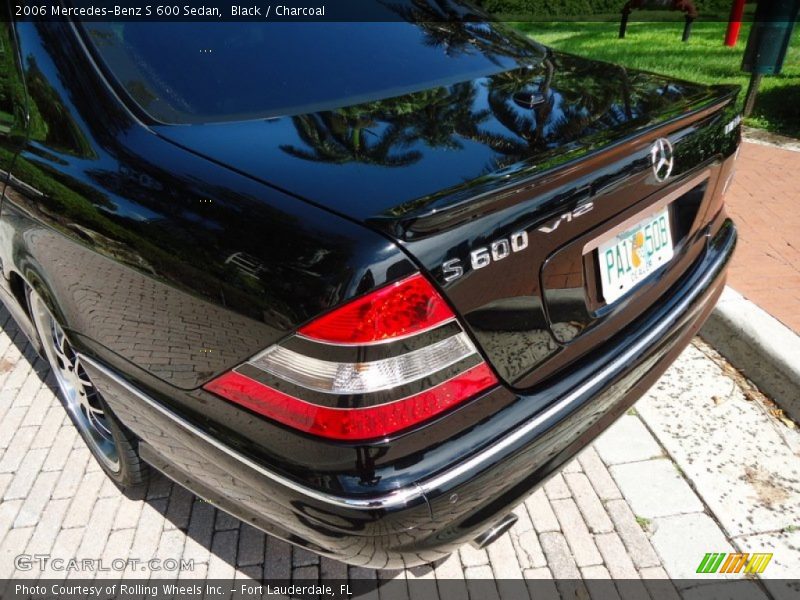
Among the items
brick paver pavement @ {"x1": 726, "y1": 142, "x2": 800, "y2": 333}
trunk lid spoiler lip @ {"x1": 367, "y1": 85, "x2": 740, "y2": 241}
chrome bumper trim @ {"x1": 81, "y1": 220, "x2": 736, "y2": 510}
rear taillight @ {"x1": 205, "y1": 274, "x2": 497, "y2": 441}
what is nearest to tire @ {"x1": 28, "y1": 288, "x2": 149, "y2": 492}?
chrome bumper trim @ {"x1": 81, "y1": 220, "x2": 736, "y2": 510}

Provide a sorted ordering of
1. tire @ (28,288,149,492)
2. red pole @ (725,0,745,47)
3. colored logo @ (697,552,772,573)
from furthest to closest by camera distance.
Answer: red pole @ (725,0,745,47) < tire @ (28,288,149,492) < colored logo @ (697,552,772,573)

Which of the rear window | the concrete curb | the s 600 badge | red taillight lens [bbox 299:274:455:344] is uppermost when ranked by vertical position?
the rear window

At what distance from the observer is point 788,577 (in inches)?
78.7

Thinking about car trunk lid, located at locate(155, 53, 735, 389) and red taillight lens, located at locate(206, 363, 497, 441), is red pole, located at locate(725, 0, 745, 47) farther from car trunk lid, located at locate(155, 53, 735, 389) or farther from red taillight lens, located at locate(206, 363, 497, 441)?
red taillight lens, located at locate(206, 363, 497, 441)

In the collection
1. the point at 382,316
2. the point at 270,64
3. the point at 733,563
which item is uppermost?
the point at 270,64

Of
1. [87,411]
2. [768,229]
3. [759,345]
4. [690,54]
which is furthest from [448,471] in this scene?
[690,54]

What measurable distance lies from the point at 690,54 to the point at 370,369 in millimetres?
8579

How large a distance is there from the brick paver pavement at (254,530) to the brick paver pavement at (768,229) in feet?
3.95

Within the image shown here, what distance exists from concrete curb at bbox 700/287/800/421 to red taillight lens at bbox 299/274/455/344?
2021 millimetres

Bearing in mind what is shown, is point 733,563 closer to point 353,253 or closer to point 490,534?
point 490,534

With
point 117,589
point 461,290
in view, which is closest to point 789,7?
point 461,290

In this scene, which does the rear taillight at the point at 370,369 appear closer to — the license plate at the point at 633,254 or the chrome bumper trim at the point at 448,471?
the chrome bumper trim at the point at 448,471

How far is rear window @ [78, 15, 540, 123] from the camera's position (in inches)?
70.4

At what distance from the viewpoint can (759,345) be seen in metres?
2.78
